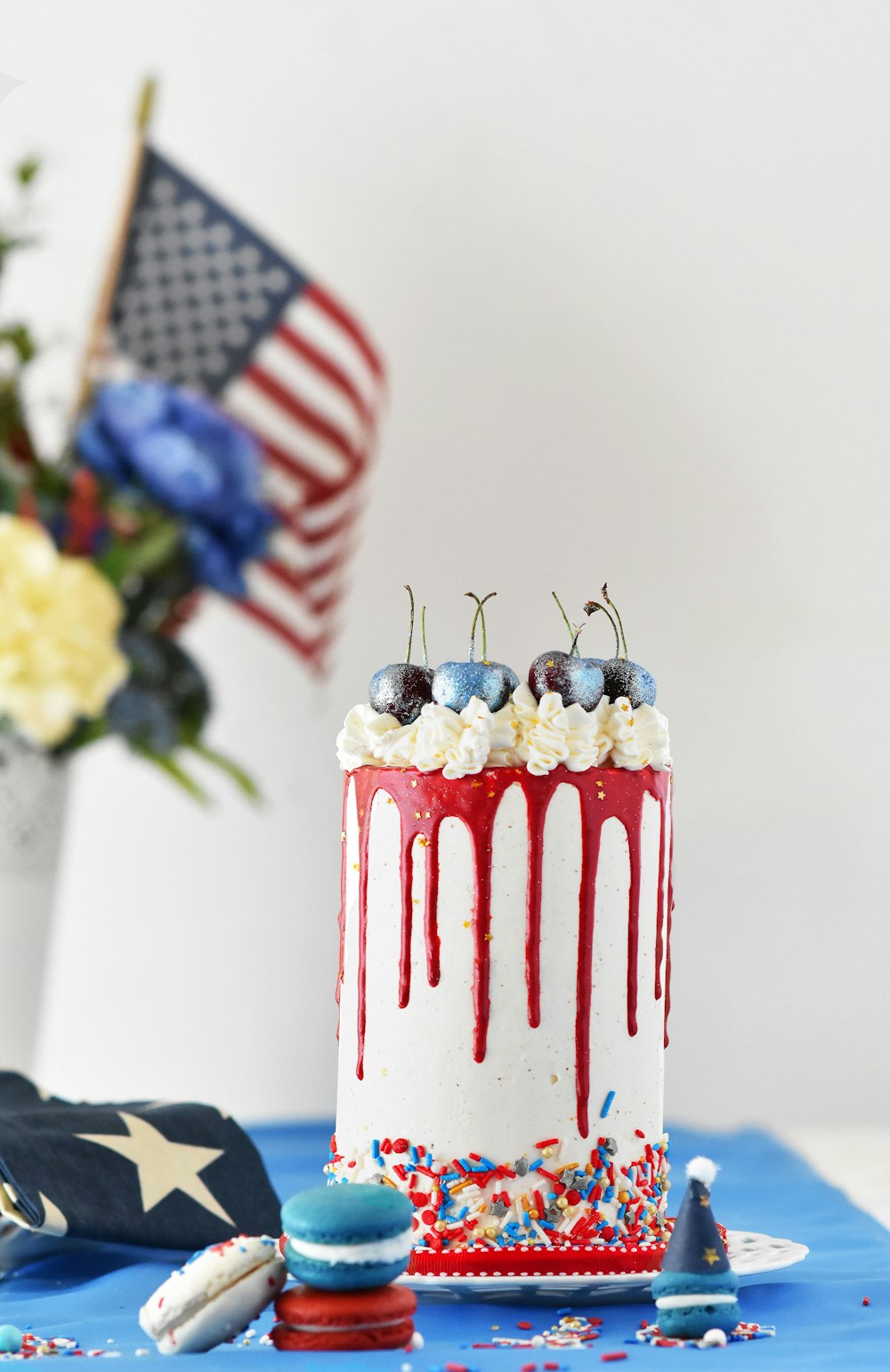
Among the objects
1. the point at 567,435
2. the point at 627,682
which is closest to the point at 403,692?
the point at 627,682

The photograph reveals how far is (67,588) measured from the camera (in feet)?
5.49

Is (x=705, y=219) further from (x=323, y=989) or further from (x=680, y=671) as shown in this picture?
(x=323, y=989)

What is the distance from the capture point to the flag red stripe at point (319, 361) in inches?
84.6

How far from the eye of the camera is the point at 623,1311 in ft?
3.77

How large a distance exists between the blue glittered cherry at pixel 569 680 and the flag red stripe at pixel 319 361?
1067 millimetres

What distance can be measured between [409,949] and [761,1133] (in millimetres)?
1079

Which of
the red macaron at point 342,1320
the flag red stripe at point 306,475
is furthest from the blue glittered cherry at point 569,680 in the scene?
the flag red stripe at point 306,475

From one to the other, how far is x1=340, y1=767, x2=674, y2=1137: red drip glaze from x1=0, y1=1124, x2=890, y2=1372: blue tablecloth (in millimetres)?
173

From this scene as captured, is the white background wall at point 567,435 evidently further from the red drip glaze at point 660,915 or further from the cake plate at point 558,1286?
the cake plate at point 558,1286

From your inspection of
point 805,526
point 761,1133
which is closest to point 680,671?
point 805,526

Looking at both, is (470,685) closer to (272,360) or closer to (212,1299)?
(212,1299)

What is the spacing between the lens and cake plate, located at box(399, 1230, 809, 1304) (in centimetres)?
114

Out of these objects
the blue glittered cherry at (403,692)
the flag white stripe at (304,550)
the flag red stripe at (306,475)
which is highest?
the flag red stripe at (306,475)

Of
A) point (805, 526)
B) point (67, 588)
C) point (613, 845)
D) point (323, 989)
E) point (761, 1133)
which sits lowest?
point (761, 1133)
